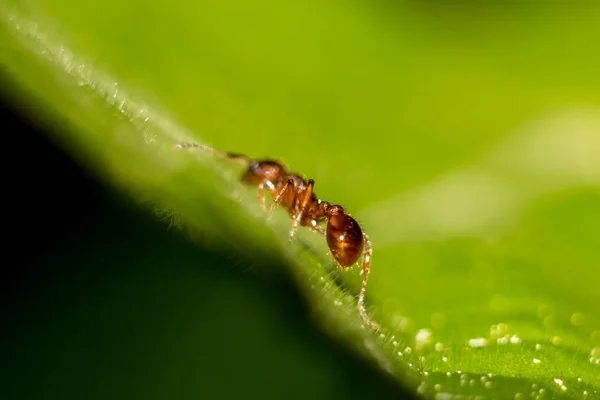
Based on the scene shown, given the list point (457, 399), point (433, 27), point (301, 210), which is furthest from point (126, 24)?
point (457, 399)

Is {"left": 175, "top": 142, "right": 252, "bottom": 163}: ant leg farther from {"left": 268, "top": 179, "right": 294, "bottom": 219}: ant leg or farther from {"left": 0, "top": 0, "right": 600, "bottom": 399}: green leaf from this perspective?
{"left": 268, "top": 179, "right": 294, "bottom": 219}: ant leg

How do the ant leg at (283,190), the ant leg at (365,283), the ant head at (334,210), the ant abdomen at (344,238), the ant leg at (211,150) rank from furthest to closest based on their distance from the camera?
the ant leg at (283,190)
the ant head at (334,210)
the ant abdomen at (344,238)
the ant leg at (211,150)
the ant leg at (365,283)

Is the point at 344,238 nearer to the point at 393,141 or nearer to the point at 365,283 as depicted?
the point at 365,283

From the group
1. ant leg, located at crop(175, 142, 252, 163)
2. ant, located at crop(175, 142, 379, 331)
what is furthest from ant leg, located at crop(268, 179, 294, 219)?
ant leg, located at crop(175, 142, 252, 163)

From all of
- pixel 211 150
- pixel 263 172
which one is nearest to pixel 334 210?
pixel 263 172

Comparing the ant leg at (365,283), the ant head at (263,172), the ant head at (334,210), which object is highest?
the ant head at (263,172)

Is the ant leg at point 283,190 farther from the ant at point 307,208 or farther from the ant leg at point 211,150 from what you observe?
the ant leg at point 211,150

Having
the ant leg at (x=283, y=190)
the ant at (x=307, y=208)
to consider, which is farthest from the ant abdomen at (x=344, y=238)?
the ant leg at (x=283, y=190)
